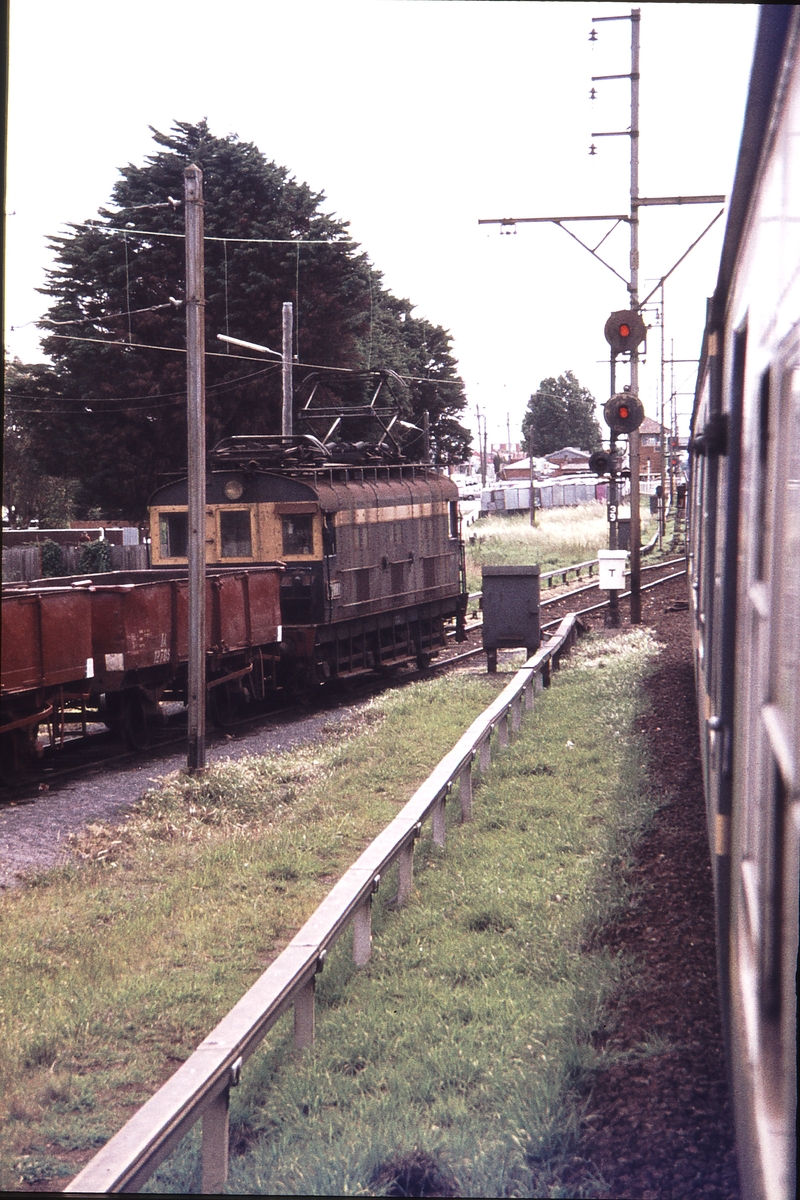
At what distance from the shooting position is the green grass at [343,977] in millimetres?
4055

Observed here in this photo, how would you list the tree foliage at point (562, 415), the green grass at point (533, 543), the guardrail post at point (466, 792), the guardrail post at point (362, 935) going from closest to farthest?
the guardrail post at point (362, 935) → the guardrail post at point (466, 792) → the green grass at point (533, 543) → the tree foliage at point (562, 415)

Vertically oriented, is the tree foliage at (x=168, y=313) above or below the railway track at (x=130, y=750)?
above

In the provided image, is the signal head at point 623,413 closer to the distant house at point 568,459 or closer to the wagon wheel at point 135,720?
the wagon wheel at point 135,720

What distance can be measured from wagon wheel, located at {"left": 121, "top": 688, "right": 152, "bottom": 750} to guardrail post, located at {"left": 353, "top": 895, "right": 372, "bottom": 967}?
812 centimetres

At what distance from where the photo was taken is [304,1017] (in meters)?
4.96

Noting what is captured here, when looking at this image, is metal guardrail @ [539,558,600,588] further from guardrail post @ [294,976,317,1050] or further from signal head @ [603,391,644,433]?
guardrail post @ [294,976,317,1050]

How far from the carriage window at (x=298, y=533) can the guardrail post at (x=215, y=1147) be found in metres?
13.0

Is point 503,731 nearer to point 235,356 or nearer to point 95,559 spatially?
point 235,356

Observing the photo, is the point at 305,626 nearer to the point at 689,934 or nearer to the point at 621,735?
the point at 621,735

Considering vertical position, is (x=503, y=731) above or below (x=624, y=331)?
below

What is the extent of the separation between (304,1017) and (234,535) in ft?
41.2

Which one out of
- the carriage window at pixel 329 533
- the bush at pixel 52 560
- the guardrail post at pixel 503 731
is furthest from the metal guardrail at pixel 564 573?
the guardrail post at pixel 503 731

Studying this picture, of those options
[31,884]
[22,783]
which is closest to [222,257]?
[22,783]

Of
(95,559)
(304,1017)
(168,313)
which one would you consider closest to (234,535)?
(304,1017)
